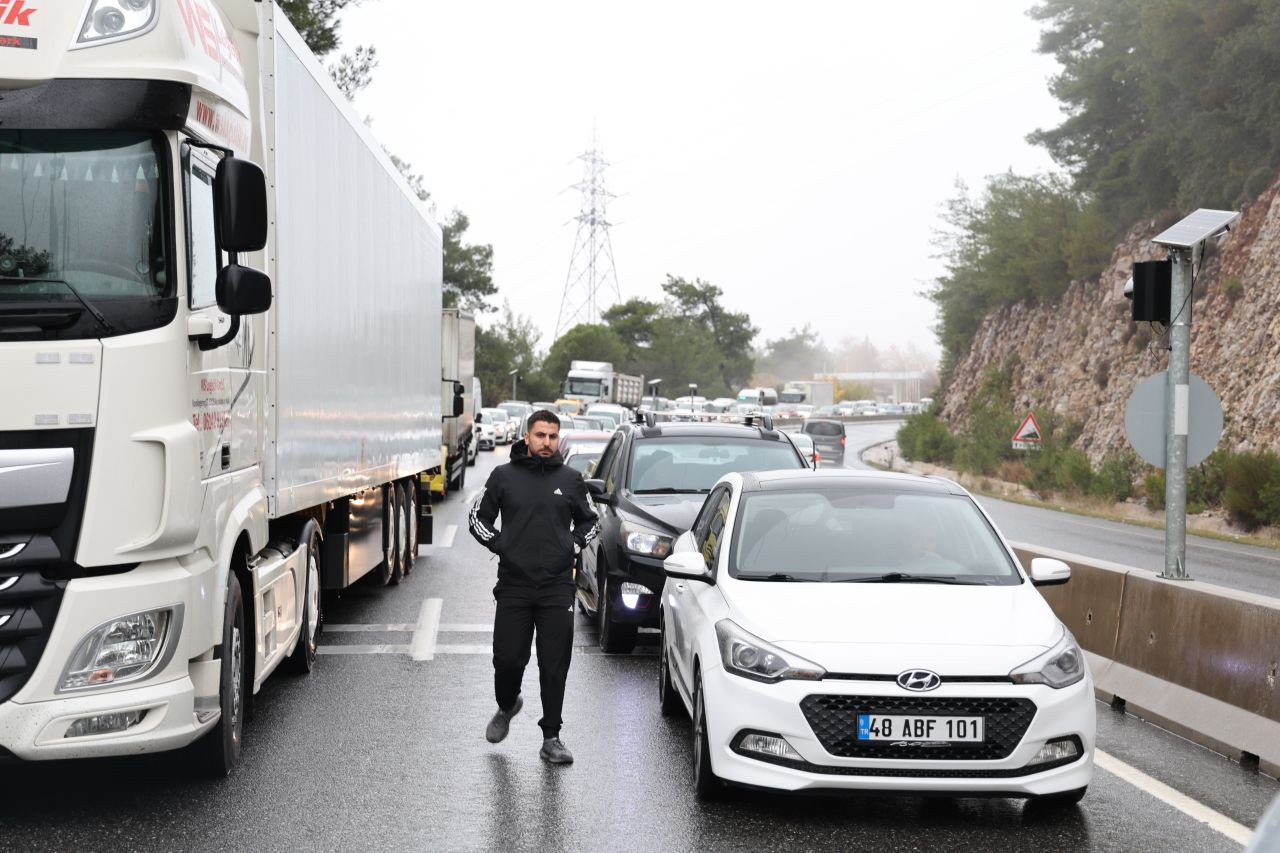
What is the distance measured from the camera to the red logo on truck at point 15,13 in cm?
627

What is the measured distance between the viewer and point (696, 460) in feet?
42.0

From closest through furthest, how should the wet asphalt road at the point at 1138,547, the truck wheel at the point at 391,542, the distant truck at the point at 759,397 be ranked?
the truck wheel at the point at 391,542
the wet asphalt road at the point at 1138,547
the distant truck at the point at 759,397

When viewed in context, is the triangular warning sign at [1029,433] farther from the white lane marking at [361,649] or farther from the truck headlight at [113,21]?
the truck headlight at [113,21]

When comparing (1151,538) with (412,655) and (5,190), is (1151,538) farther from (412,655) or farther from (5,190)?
(5,190)

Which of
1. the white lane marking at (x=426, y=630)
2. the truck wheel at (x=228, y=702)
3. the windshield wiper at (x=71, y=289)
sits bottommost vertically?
the white lane marking at (x=426, y=630)

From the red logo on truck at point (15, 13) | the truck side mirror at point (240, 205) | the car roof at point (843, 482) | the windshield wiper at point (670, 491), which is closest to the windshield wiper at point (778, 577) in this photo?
the car roof at point (843, 482)

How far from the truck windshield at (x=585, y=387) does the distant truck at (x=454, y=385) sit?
4714cm

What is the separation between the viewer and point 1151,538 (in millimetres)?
26438

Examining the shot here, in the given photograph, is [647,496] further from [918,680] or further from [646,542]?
[918,680]

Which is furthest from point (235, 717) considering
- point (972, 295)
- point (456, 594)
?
point (972, 295)

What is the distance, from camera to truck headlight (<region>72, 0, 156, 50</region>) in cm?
634

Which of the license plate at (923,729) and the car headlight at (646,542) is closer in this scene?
the license plate at (923,729)

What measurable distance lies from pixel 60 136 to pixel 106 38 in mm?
433

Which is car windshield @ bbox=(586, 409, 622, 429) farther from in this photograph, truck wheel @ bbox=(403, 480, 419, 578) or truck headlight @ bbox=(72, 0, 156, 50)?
truck headlight @ bbox=(72, 0, 156, 50)
